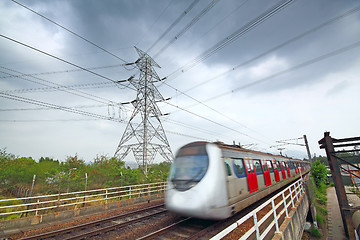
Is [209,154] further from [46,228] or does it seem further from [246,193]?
[46,228]

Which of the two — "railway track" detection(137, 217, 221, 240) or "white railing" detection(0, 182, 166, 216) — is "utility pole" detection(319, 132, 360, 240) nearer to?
"railway track" detection(137, 217, 221, 240)

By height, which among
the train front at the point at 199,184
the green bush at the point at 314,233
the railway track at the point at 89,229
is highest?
the train front at the point at 199,184

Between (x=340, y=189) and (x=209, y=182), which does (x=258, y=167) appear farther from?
(x=209, y=182)

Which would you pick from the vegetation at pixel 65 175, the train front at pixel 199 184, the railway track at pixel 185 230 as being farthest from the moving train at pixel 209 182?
the vegetation at pixel 65 175

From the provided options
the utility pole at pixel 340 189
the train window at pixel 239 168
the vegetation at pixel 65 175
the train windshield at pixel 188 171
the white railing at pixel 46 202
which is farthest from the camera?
the vegetation at pixel 65 175

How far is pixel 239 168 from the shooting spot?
746cm

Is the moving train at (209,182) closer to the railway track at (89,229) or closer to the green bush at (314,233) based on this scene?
the railway track at (89,229)

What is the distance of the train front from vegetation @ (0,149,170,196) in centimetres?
→ 888

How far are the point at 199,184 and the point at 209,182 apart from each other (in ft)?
1.19

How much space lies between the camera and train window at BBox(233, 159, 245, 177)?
718 cm

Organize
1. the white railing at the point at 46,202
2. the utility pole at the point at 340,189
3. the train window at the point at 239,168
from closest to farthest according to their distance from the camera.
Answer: the train window at the point at 239,168 < the white railing at the point at 46,202 < the utility pole at the point at 340,189

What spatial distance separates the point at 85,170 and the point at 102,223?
35.1 ft

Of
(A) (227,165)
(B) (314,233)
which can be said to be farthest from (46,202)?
(B) (314,233)

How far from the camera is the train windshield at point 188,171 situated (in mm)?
6090
